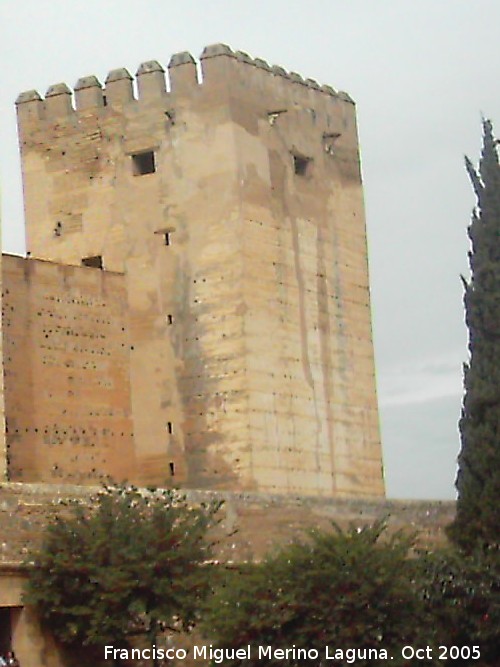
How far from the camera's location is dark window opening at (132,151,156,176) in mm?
33156

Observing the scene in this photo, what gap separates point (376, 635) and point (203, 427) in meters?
9.65

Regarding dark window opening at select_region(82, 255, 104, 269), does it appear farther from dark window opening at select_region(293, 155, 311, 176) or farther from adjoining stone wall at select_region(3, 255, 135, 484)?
dark window opening at select_region(293, 155, 311, 176)

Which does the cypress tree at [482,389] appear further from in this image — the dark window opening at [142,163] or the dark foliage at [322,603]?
the dark window opening at [142,163]

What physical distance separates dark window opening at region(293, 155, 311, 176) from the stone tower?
24mm

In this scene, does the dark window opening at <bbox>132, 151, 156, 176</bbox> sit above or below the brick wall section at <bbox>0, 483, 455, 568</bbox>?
above

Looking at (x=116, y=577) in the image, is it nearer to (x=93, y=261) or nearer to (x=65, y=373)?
(x=65, y=373)

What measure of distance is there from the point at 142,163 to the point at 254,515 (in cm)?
809

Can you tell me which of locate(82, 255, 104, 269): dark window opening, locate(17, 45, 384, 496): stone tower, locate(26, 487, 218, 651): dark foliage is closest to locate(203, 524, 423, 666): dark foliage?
locate(26, 487, 218, 651): dark foliage

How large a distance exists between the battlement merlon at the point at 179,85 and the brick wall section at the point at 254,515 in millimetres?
7385

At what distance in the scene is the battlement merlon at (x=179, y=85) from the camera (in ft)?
107

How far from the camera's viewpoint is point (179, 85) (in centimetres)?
3288

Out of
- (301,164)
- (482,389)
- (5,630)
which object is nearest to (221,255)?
(301,164)

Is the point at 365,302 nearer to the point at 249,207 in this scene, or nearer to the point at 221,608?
the point at 249,207

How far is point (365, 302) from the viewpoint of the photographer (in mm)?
34812
